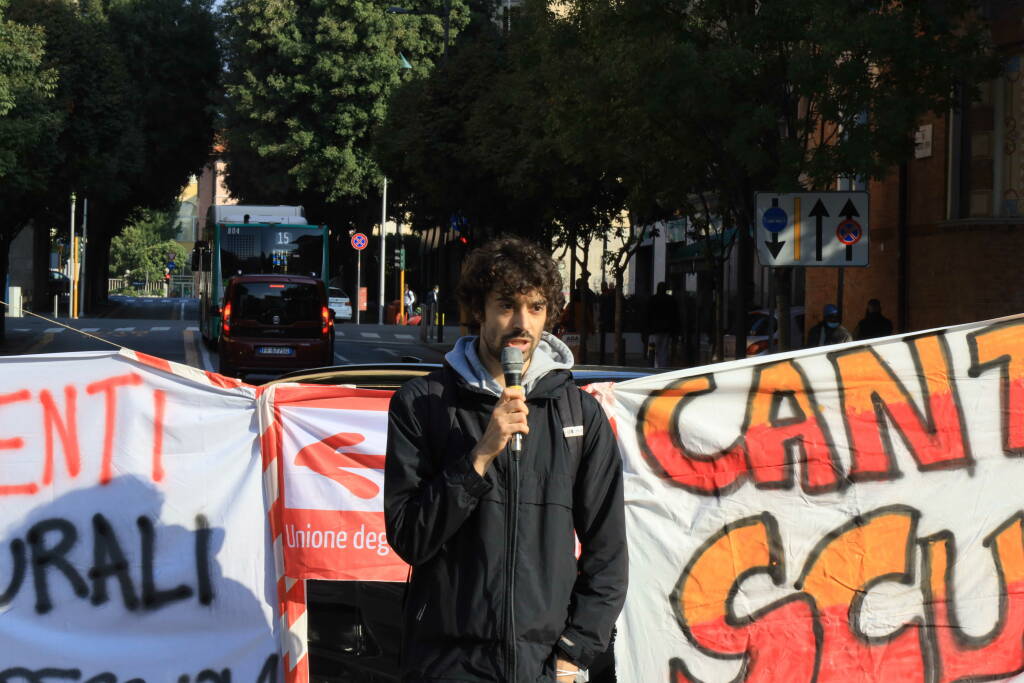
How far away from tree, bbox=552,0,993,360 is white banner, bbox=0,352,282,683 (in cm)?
1264

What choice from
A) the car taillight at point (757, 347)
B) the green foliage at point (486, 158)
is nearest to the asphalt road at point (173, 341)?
the green foliage at point (486, 158)

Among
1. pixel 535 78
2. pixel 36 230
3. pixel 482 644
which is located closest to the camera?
pixel 482 644

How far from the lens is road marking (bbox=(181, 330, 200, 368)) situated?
28319 mm

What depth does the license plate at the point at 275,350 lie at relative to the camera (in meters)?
23.7

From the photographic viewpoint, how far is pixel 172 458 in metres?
5.36

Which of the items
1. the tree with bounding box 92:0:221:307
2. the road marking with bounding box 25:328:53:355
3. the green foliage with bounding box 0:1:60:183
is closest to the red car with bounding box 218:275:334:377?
the green foliage with bounding box 0:1:60:183

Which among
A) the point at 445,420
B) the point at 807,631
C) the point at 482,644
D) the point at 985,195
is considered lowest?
the point at 807,631

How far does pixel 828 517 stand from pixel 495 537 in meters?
2.37

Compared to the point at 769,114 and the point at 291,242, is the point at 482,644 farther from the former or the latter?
the point at 291,242

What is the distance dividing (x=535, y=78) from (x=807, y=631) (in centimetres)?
2120

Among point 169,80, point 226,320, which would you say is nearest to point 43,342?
point 226,320

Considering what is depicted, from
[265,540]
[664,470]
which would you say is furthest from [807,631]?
[265,540]

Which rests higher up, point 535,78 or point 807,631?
point 535,78

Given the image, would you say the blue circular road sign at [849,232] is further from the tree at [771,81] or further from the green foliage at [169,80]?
the green foliage at [169,80]
